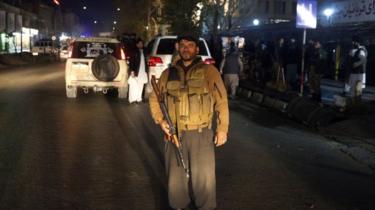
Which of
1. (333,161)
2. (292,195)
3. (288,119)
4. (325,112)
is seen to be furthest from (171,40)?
(292,195)

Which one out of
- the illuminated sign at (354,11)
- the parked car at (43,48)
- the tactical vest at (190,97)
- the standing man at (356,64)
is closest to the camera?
the tactical vest at (190,97)

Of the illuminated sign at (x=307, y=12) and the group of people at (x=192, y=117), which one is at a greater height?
the illuminated sign at (x=307, y=12)

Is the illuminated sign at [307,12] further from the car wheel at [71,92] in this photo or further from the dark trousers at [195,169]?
the dark trousers at [195,169]

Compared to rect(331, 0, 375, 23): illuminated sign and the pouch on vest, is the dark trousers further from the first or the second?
rect(331, 0, 375, 23): illuminated sign

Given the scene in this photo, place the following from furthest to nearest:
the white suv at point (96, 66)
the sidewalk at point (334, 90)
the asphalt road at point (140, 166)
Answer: the sidewalk at point (334, 90) → the white suv at point (96, 66) → the asphalt road at point (140, 166)

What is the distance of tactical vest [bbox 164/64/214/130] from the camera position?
543cm

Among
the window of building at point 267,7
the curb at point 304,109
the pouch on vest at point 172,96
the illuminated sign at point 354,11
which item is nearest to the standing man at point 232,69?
the curb at point 304,109

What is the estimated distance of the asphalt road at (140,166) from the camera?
6770 mm

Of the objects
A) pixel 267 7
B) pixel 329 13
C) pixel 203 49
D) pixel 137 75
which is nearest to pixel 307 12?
pixel 203 49

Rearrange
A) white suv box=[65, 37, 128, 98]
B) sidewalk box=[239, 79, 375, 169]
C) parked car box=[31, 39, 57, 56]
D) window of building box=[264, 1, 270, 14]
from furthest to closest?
window of building box=[264, 1, 270, 14], parked car box=[31, 39, 57, 56], white suv box=[65, 37, 128, 98], sidewalk box=[239, 79, 375, 169]

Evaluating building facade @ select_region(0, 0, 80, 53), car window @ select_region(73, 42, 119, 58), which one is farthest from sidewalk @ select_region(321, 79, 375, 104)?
building facade @ select_region(0, 0, 80, 53)

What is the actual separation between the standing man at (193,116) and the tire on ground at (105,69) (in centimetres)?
1139

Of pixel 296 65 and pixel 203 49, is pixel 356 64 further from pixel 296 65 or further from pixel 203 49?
pixel 296 65

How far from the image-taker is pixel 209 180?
567 cm
